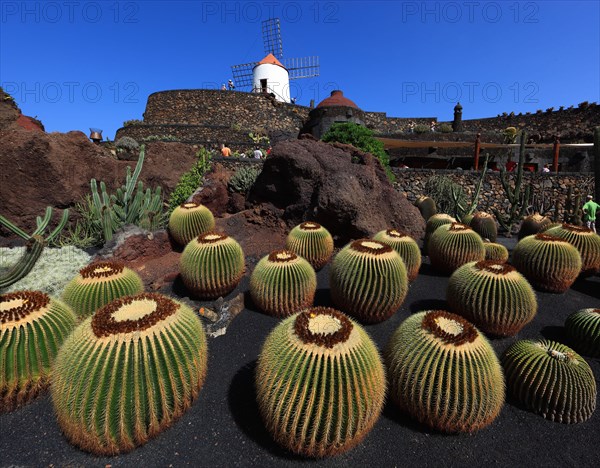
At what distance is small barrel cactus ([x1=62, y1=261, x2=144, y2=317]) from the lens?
3771 millimetres

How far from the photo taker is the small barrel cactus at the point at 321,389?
91.2 inches

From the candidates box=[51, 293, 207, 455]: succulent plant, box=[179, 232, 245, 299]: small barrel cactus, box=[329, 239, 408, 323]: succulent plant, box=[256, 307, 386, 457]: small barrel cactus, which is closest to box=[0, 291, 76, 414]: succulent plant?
box=[51, 293, 207, 455]: succulent plant

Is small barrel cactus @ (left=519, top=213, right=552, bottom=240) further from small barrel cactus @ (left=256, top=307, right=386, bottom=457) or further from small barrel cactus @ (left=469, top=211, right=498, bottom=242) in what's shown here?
small barrel cactus @ (left=256, top=307, right=386, bottom=457)

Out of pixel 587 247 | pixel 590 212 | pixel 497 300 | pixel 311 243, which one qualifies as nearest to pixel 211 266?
pixel 311 243

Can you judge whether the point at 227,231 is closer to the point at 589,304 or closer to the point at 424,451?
the point at 424,451

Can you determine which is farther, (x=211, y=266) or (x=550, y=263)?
(x=550, y=263)

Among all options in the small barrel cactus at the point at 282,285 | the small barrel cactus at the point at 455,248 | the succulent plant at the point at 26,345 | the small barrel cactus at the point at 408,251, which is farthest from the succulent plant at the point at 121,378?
the small barrel cactus at the point at 455,248

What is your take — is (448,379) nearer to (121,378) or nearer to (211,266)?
(121,378)

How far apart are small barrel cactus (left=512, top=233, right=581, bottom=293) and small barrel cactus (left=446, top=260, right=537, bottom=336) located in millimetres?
1627

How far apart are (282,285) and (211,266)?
122cm

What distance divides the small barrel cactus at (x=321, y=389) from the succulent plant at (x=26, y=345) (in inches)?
82.4

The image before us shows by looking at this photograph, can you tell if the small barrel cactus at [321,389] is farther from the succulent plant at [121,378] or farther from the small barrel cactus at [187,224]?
the small barrel cactus at [187,224]

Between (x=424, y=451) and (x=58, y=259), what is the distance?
662 cm

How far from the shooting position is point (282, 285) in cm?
432
